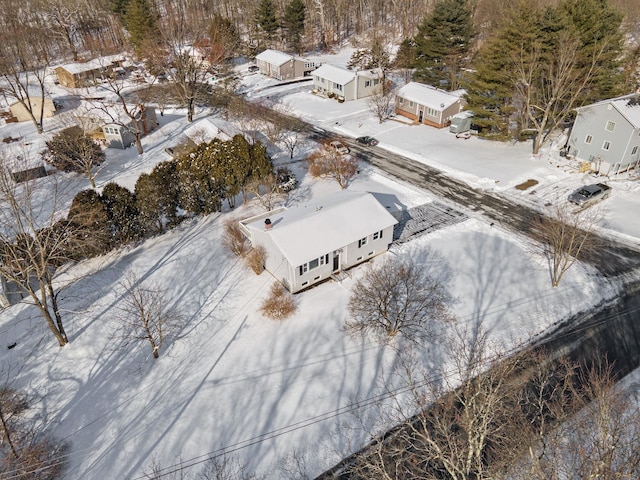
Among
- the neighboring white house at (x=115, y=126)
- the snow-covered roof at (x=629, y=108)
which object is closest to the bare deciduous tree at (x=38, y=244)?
the neighboring white house at (x=115, y=126)

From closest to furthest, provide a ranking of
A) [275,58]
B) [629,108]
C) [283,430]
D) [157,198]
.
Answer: [283,430] → [157,198] → [629,108] → [275,58]

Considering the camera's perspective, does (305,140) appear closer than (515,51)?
No

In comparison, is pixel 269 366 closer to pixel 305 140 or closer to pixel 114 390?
pixel 114 390

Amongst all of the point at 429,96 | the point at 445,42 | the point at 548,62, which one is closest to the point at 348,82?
the point at 429,96

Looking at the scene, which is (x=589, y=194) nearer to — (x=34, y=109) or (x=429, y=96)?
(x=429, y=96)

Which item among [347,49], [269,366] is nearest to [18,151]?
[269,366]

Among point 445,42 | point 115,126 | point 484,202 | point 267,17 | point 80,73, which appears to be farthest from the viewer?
point 267,17
